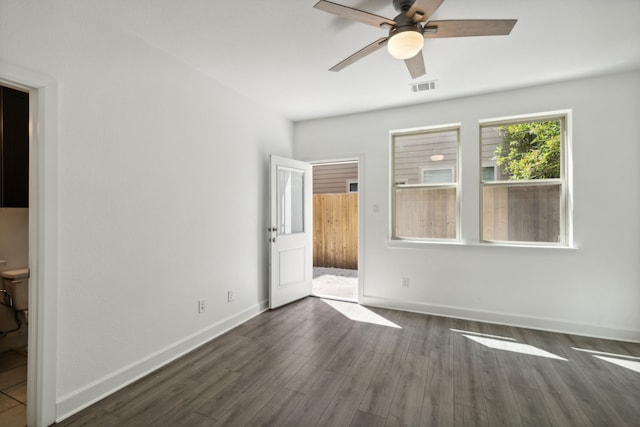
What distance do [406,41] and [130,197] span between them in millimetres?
2304

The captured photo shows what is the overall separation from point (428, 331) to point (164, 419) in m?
2.58

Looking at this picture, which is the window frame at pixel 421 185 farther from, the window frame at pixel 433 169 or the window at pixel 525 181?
the window at pixel 525 181

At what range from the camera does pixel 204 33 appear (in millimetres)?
2307

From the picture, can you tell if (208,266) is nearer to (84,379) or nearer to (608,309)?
(84,379)

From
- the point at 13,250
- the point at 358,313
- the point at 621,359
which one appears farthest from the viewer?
the point at 358,313

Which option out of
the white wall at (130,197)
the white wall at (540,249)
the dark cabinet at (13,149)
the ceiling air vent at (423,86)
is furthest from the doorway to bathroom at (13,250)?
the white wall at (540,249)

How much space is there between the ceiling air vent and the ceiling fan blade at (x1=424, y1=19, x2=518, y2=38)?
1.30 m

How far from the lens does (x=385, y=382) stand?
7.53ft

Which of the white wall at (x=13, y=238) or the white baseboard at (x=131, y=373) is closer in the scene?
the white baseboard at (x=131, y=373)

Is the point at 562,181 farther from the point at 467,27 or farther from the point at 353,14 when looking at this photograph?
the point at 353,14

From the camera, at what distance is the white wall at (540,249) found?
3021 millimetres

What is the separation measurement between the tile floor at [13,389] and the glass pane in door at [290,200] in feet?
8.86

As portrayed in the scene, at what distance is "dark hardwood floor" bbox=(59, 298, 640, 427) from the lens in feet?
6.26

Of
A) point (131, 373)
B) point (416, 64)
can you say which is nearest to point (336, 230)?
point (416, 64)
